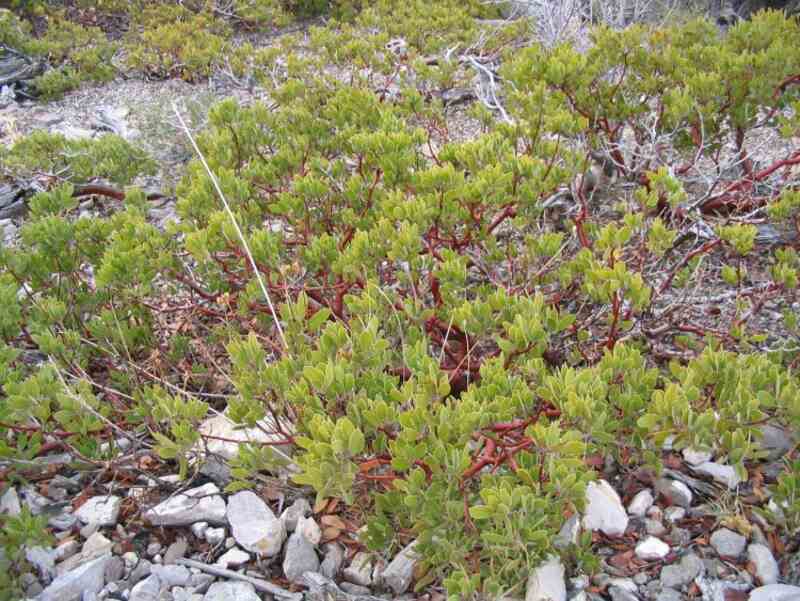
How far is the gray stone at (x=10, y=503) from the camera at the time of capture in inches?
93.1

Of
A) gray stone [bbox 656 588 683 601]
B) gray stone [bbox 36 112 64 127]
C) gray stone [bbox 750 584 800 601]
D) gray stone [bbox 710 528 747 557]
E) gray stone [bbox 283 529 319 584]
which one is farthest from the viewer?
gray stone [bbox 36 112 64 127]

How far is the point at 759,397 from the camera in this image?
1852 millimetres

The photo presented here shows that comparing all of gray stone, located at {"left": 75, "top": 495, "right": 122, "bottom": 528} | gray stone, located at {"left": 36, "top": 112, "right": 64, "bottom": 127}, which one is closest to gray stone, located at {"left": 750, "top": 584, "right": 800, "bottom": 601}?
gray stone, located at {"left": 75, "top": 495, "right": 122, "bottom": 528}

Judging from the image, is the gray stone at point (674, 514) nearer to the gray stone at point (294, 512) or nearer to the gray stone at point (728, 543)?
the gray stone at point (728, 543)

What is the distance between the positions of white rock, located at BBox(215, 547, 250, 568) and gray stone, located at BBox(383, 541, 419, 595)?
0.48 m

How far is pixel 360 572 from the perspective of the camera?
6.92 feet

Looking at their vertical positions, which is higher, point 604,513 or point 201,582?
point 604,513

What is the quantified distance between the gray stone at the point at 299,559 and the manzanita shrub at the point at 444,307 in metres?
0.20

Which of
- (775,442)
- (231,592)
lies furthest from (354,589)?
(775,442)

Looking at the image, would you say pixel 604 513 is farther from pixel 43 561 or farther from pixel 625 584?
pixel 43 561

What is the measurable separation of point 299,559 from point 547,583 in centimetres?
76

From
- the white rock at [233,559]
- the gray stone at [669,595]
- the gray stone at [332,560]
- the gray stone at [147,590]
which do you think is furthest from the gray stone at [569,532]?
the gray stone at [147,590]

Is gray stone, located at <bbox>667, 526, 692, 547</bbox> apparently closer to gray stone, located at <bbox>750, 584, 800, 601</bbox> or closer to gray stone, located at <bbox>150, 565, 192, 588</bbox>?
gray stone, located at <bbox>750, 584, 800, 601</bbox>

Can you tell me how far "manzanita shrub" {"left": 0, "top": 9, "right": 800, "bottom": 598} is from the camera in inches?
71.7
